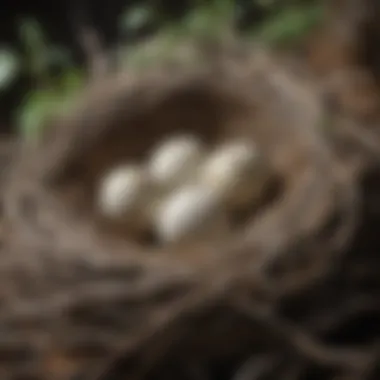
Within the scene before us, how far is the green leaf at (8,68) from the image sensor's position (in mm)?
1124

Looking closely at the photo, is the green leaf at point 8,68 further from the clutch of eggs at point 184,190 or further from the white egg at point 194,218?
the white egg at point 194,218

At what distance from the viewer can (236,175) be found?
914mm

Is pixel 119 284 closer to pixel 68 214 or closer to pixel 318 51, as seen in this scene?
pixel 68 214

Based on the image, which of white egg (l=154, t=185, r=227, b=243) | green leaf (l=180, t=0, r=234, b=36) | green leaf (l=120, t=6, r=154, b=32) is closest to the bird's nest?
Answer: white egg (l=154, t=185, r=227, b=243)

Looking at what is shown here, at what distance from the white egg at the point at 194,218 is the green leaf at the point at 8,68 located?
1.15 ft

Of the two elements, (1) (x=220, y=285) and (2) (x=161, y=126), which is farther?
(2) (x=161, y=126)

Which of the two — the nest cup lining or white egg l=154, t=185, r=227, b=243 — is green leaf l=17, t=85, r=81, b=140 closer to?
the nest cup lining

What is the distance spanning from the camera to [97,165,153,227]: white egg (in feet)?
3.05

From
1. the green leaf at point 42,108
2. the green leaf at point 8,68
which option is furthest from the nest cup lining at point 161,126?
the green leaf at point 8,68

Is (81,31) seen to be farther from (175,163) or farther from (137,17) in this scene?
(175,163)

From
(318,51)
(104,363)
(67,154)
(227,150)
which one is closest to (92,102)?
(67,154)

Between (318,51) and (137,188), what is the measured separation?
335mm

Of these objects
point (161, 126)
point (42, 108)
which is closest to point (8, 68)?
point (42, 108)

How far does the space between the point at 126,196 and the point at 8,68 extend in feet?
1.00
